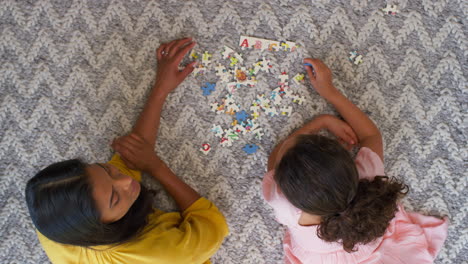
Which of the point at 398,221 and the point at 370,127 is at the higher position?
the point at 370,127

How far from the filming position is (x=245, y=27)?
164 centimetres

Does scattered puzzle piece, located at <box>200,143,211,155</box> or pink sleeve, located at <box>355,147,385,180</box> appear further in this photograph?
scattered puzzle piece, located at <box>200,143,211,155</box>

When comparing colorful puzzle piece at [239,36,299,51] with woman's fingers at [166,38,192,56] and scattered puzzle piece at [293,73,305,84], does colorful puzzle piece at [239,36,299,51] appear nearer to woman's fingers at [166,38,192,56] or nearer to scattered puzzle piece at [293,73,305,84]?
scattered puzzle piece at [293,73,305,84]

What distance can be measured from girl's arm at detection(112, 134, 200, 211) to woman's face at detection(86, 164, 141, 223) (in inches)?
8.0

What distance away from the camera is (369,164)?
1.47 metres

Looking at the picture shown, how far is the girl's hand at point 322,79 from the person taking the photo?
158 cm

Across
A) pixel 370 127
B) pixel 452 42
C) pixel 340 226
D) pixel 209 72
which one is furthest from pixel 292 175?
pixel 452 42

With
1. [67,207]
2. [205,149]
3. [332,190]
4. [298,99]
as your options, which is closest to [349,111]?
[298,99]

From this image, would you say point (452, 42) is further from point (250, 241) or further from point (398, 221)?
point (250, 241)

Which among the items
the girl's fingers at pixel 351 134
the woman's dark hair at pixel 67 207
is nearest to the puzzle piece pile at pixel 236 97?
the girl's fingers at pixel 351 134

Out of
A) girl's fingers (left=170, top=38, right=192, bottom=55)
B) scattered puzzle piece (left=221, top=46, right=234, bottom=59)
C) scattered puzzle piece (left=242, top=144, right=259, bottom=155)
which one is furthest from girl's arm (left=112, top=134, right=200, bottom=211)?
scattered puzzle piece (left=221, top=46, right=234, bottom=59)

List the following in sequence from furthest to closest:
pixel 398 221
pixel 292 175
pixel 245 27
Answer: pixel 245 27, pixel 398 221, pixel 292 175

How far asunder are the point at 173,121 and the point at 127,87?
232mm

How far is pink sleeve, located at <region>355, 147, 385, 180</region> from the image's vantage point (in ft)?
4.77
